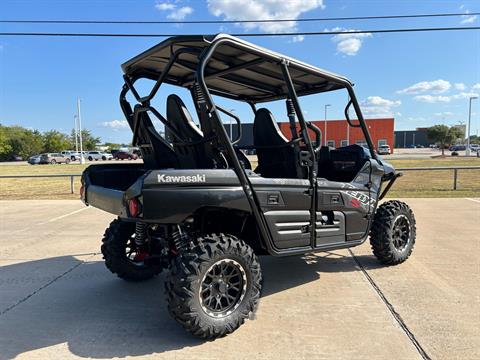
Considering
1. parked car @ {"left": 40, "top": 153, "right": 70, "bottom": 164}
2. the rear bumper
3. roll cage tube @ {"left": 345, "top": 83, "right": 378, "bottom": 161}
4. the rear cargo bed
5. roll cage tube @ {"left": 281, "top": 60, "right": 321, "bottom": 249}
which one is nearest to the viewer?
the rear bumper

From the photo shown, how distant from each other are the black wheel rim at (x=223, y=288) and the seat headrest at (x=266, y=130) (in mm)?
1631

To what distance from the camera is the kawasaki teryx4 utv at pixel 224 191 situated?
3113mm

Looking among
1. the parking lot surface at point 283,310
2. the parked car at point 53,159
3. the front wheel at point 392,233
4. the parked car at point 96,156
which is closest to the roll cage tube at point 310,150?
the parking lot surface at point 283,310

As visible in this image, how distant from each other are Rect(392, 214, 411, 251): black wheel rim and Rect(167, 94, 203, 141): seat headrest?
2.84m

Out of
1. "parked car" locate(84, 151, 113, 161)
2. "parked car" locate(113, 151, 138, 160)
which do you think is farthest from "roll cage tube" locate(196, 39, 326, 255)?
"parked car" locate(84, 151, 113, 161)

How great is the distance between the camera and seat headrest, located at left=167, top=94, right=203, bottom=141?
3.79 m

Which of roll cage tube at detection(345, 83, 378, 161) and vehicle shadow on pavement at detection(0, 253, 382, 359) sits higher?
roll cage tube at detection(345, 83, 378, 161)

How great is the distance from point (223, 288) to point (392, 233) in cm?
260

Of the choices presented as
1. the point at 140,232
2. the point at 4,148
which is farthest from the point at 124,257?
the point at 4,148

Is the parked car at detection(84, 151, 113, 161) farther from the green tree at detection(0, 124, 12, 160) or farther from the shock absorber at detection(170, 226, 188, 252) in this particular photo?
the shock absorber at detection(170, 226, 188, 252)

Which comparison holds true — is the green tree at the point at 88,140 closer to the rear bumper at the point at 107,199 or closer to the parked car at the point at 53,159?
the parked car at the point at 53,159

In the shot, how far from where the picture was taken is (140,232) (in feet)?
12.8

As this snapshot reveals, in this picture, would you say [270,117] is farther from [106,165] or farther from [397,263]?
[397,263]

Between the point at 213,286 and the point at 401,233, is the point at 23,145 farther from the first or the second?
the point at 213,286
